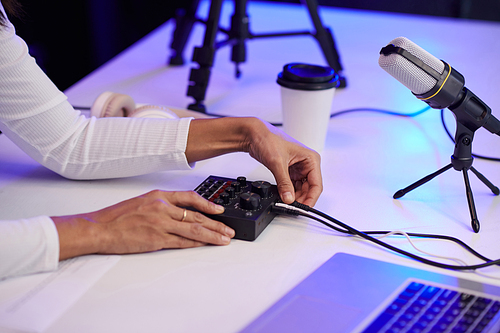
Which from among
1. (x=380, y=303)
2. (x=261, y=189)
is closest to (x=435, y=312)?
(x=380, y=303)

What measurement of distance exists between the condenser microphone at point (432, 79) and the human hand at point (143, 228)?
1.12ft

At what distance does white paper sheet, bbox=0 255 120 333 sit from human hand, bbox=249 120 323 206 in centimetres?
29

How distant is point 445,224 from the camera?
748 millimetres

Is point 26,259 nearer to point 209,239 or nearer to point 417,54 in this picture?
point 209,239

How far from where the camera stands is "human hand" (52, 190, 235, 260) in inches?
24.9

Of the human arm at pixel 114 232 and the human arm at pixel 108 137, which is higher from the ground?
the human arm at pixel 108 137

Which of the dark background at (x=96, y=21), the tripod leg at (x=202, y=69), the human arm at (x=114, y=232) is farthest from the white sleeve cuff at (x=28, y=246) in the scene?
the dark background at (x=96, y=21)

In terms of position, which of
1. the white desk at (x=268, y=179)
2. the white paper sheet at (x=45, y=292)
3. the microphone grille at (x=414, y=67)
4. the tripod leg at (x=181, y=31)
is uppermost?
the microphone grille at (x=414, y=67)

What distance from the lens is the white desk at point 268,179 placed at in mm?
568

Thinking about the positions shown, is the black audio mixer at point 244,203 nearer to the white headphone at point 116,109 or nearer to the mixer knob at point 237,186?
the mixer knob at point 237,186

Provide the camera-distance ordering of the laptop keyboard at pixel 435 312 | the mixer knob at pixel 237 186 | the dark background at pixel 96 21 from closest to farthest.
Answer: the laptop keyboard at pixel 435 312
the mixer knob at pixel 237 186
the dark background at pixel 96 21

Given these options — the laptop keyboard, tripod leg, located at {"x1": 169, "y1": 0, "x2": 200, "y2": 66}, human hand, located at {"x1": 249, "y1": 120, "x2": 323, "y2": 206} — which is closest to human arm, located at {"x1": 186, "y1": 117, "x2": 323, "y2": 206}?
human hand, located at {"x1": 249, "y1": 120, "x2": 323, "y2": 206}

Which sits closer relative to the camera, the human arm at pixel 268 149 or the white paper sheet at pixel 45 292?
the white paper sheet at pixel 45 292

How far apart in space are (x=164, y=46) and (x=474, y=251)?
132 cm
